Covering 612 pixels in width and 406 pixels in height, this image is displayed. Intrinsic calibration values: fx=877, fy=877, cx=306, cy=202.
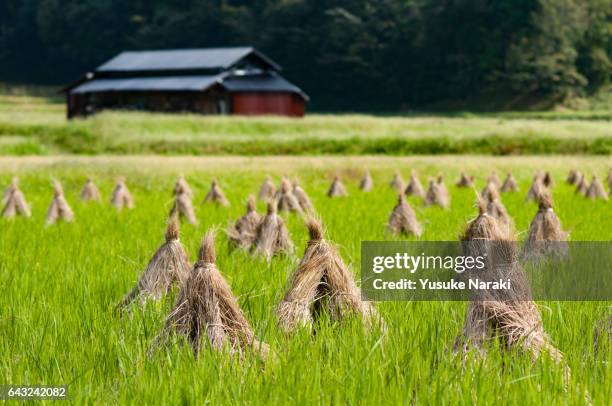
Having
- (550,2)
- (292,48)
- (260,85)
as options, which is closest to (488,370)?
(260,85)

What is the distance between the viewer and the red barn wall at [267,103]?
44.5 m

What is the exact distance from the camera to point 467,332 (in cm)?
393

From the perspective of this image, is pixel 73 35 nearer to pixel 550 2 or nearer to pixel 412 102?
pixel 412 102

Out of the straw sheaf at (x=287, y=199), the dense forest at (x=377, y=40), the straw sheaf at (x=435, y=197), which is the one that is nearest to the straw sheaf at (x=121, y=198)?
the straw sheaf at (x=287, y=199)

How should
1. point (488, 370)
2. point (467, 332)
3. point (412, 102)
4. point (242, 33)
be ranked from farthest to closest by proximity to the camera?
point (242, 33)
point (412, 102)
point (467, 332)
point (488, 370)

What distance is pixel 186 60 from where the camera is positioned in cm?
4519

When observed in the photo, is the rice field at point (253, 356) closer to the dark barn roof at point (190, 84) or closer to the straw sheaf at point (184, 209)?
the straw sheaf at point (184, 209)

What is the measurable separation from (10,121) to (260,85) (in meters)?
14.3

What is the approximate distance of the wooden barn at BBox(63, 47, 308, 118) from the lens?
143 ft

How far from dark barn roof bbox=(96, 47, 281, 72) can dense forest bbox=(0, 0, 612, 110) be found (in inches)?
781

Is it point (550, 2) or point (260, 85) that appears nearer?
point (260, 85)

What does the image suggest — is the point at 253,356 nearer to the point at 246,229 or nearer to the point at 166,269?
the point at 166,269

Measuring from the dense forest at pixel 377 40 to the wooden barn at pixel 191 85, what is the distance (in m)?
18.4

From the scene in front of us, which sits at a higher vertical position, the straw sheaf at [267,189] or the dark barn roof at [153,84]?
the dark barn roof at [153,84]
